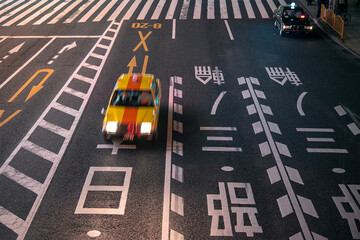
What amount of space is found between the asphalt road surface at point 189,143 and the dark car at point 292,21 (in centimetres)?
72

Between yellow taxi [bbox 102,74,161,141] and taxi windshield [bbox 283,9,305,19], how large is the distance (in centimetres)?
1382

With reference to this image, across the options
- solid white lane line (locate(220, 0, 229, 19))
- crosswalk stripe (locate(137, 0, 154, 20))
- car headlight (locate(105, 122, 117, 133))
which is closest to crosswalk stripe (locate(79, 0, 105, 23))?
crosswalk stripe (locate(137, 0, 154, 20))

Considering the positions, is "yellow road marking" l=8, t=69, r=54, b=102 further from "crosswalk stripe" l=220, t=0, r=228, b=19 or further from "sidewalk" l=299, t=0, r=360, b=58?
"sidewalk" l=299, t=0, r=360, b=58

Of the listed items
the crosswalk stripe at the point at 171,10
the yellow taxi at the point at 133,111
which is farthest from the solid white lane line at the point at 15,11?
the yellow taxi at the point at 133,111

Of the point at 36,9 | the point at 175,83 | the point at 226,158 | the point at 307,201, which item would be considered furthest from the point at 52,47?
the point at 307,201

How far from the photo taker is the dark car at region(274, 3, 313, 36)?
880 inches

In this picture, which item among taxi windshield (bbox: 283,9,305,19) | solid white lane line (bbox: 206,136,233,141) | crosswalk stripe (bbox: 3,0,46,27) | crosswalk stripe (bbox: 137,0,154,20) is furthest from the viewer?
crosswalk stripe (bbox: 137,0,154,20)

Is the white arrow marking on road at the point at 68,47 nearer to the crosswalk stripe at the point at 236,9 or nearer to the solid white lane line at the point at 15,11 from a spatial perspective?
the solid white lane line at the point at 15,11

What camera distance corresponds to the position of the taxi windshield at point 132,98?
12555 millimetres

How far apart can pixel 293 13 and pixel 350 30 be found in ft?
13.9

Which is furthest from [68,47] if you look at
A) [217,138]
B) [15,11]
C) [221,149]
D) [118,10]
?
[221,149]

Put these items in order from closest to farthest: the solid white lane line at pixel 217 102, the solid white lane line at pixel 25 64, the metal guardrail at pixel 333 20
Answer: the solid white lane line at pixel 217 102, the solid white lane line at pixel 25 64, the metal guardrail at pixel 333 20

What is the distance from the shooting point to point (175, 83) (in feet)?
55.5

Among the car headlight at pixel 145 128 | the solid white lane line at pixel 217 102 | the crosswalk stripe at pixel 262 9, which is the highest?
the crosswalk stripe at pixel 262 9
